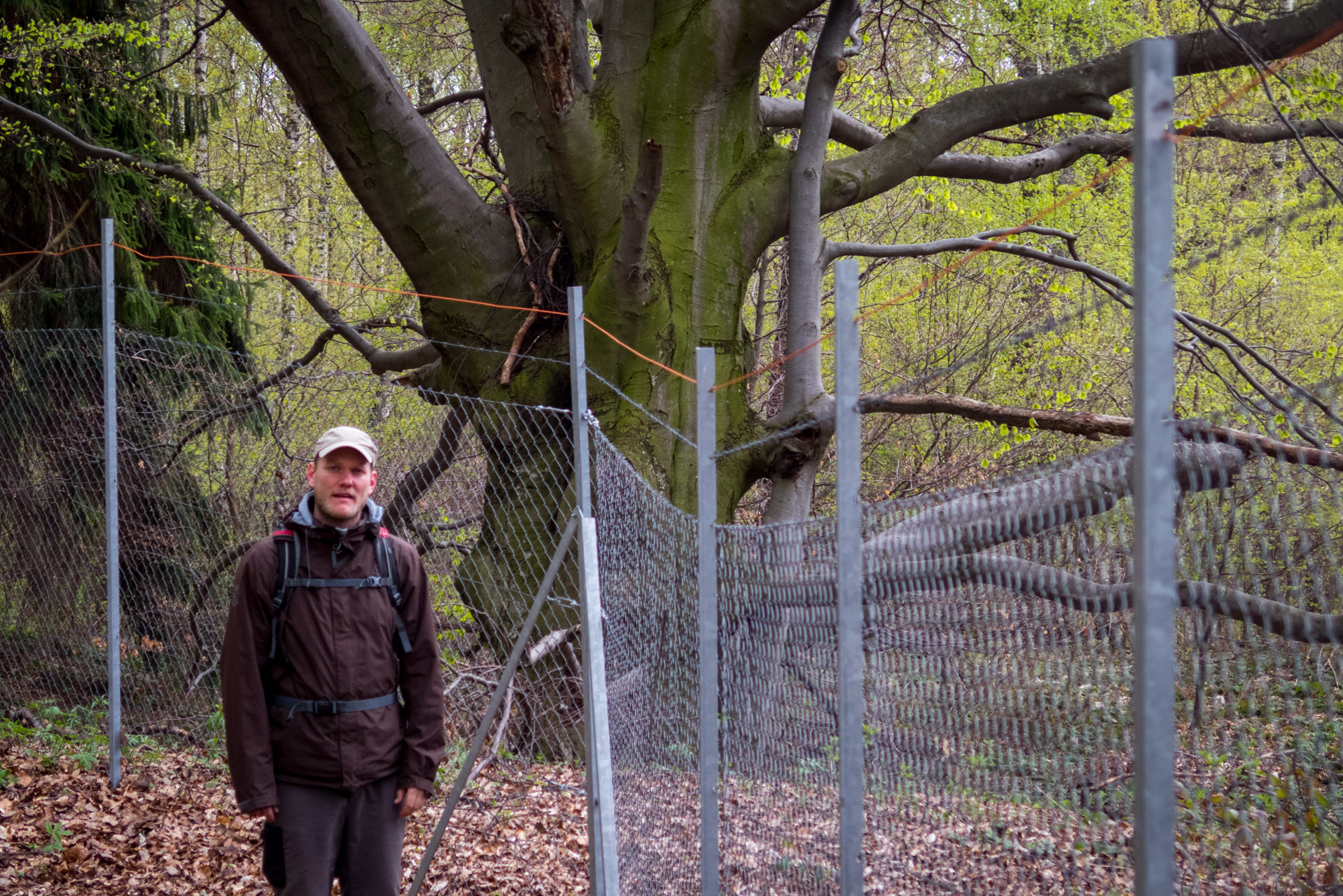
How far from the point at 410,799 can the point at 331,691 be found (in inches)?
16.9

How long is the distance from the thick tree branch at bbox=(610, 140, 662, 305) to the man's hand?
2.27 metres

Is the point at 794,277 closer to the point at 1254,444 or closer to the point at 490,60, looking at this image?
the point at 490,60

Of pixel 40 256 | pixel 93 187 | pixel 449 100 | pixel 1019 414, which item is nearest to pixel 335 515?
pixel 1019 414

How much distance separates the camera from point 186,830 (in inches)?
200

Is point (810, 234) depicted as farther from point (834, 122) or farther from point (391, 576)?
point (391, 576)

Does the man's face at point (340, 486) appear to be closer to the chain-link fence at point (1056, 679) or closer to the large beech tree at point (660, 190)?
the chain-link fence at point (1056, 679)

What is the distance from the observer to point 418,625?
328 centimetres

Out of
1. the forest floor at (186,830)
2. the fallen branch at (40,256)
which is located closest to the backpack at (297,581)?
the forest floor at (186,830)

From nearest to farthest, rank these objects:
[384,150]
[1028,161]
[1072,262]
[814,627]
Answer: [814,627]
[384,150]
[1072,262]
[1028,161]

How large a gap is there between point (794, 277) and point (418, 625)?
3.86 meters

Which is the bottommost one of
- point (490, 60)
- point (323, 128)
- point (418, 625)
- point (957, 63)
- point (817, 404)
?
point (418, 625)

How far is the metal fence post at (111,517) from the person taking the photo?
5.43m

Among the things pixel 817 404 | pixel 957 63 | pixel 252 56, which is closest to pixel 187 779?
pixel 817 404

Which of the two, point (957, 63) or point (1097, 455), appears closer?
point (1097, 455)
